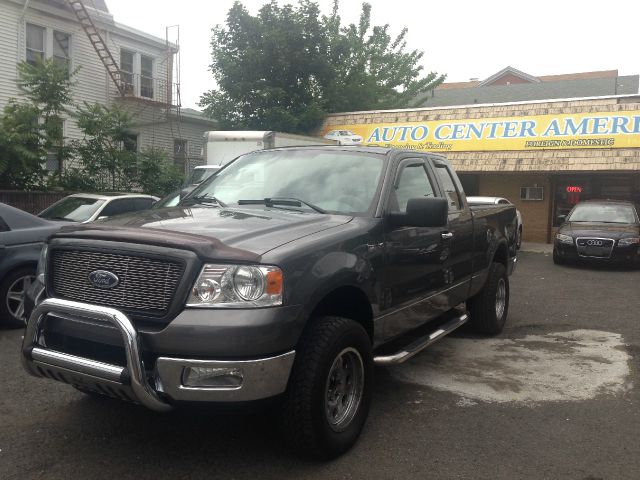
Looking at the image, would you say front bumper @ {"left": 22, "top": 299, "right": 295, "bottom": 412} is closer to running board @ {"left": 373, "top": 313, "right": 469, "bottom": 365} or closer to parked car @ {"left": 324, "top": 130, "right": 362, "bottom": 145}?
running board @ {"left": 373, "top": 313, "right": 469, "bottom": 365}

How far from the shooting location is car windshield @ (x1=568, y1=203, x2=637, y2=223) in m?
13.7

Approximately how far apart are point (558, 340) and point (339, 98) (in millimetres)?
18618

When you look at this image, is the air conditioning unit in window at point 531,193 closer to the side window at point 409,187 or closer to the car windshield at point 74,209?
the car windshield at point 74,209

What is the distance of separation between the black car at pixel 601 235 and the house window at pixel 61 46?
15886mm

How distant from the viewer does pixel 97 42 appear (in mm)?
20125

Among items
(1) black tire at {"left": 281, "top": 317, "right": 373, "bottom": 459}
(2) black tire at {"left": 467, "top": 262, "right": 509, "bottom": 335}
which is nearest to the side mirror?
(1) black tire at {"left": 281, "top": 317, "right": 373, "bottom": 459}

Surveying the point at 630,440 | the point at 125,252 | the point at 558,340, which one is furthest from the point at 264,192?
the point at 558,340

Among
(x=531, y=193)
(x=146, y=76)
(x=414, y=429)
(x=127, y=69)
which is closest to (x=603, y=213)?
(x=531, y=193)

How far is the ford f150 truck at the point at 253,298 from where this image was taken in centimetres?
299

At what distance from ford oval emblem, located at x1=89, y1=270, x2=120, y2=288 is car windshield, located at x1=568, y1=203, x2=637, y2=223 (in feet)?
42.4

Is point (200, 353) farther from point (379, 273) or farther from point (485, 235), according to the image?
point (485, 235)

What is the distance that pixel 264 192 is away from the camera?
4.48m

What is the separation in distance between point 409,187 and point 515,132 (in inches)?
527

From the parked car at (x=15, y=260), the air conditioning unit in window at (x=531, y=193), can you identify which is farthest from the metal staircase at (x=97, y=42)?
the parked car at (x=15, y=260)
